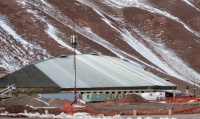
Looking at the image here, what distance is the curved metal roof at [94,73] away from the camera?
57.9 metres


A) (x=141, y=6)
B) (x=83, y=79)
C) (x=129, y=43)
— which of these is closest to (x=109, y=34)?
(x=129, y=43)

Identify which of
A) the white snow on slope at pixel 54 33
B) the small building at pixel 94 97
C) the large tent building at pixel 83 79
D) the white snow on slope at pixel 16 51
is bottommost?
the small building at pixel 94 97

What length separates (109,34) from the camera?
367 ft

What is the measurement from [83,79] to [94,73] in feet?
9.75

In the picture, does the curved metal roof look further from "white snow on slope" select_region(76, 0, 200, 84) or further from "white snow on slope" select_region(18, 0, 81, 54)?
"white snow on slope" select_region(76, 0, 200, 84)

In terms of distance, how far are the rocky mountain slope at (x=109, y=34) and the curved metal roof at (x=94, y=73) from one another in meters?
17.5

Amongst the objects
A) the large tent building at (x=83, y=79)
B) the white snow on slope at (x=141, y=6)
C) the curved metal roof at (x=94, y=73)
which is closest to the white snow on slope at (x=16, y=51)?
the curved metal roof at (x=94, y=73)

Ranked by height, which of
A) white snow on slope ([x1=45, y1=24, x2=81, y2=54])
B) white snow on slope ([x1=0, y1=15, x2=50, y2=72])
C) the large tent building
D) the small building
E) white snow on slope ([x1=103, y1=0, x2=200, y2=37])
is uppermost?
white snow on slope ([x1=103, y1=0, x2=200, y2=37])

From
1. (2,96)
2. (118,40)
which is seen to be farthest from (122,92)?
(118,40)

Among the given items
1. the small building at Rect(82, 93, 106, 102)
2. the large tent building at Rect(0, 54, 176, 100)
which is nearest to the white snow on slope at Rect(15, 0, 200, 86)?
the large tent building at Rect(0, 54, 176, 100)

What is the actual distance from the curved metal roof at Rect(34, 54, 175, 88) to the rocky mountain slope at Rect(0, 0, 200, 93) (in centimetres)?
1753

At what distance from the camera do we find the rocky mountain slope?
9138 centimetres

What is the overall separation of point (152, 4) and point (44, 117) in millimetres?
122313

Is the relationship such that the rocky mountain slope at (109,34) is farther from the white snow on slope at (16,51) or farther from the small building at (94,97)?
the small building at (94,97)
